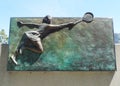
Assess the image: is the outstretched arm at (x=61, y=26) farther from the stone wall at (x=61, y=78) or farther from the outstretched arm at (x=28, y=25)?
the stone wall at (x=61, y=78)

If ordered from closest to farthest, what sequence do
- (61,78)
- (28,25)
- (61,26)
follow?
1. (61,78)
2. (61,26)
3. (28,25)

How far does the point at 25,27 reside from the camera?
939 cm

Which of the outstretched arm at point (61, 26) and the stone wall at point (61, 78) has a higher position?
the outstretched arm at point (61, 26)

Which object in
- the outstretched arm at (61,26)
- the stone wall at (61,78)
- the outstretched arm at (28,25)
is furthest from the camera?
the outstretched arm at (28,25)

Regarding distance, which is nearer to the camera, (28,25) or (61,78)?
(61,78)

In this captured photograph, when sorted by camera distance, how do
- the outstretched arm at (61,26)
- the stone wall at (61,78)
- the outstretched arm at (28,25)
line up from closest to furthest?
the stone wall at (61,78) → the outstretched arm at (61,26) → the outstretched arm at (28,25)

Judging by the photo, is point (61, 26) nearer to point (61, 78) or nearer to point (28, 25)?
point (28, 25)

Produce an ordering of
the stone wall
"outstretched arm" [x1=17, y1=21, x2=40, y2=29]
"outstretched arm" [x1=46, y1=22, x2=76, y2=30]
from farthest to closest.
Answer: "outstretched arm" [x1=17, y1=21, x2=40, y2=29] → "outstretched arm" [x1=46, y1=22, x2=76, y2=30] → the stone wall

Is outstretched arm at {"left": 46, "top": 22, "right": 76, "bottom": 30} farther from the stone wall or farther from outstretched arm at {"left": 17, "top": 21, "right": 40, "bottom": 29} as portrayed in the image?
the stone wall

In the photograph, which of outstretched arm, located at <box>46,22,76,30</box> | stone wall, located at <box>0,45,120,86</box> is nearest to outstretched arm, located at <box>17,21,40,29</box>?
outstretched arm, located at <box>46,22,76,30</box>

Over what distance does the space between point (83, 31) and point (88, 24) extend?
1.04 ft

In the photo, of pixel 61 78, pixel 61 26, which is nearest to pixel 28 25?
pixel 61 26

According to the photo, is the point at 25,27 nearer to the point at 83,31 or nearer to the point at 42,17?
the point at 42,17

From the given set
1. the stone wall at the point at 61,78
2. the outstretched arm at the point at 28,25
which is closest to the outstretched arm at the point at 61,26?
the outstretched arm at the point at 28,25
